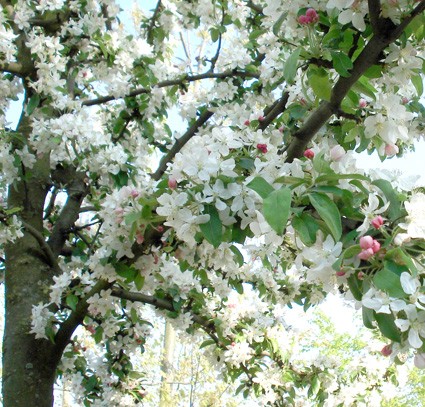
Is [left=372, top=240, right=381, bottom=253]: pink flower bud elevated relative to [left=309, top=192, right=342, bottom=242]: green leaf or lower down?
lower down

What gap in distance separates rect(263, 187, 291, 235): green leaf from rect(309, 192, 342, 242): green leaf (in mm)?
77

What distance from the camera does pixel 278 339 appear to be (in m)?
3.60

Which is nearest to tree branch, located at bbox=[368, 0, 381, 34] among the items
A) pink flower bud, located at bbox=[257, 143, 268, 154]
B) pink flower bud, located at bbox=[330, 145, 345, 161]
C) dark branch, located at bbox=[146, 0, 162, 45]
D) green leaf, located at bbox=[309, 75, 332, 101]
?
green leaf, located at bbox=[309, 75, 332, 101]

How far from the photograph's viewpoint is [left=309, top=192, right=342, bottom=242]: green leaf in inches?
51.9

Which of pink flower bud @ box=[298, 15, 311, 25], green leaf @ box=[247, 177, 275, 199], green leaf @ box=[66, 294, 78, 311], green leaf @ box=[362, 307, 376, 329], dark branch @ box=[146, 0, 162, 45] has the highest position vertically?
dark branch @ box=[146, 0, 162, 45]

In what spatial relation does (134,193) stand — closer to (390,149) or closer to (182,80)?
(390,149)

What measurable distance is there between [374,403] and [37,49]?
267cm

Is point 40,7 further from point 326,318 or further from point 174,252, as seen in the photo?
point 326,318

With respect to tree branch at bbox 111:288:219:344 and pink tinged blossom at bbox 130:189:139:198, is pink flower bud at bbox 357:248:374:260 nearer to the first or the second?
pink tinged blossom at bbox 130:189:139:198

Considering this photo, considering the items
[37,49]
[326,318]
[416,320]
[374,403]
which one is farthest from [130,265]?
[326,318]

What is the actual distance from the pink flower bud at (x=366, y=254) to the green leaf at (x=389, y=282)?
0.05 m

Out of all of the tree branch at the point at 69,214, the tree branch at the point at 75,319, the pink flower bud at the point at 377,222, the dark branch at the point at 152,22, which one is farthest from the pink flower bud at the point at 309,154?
the dark branch at the point at 152,22

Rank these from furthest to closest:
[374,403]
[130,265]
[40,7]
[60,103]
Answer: [374,403] < [40,7] < [60,103] < [130,265]

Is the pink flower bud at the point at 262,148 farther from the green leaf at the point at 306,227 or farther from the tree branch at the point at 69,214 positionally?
the tree branch at the point at 69,214
